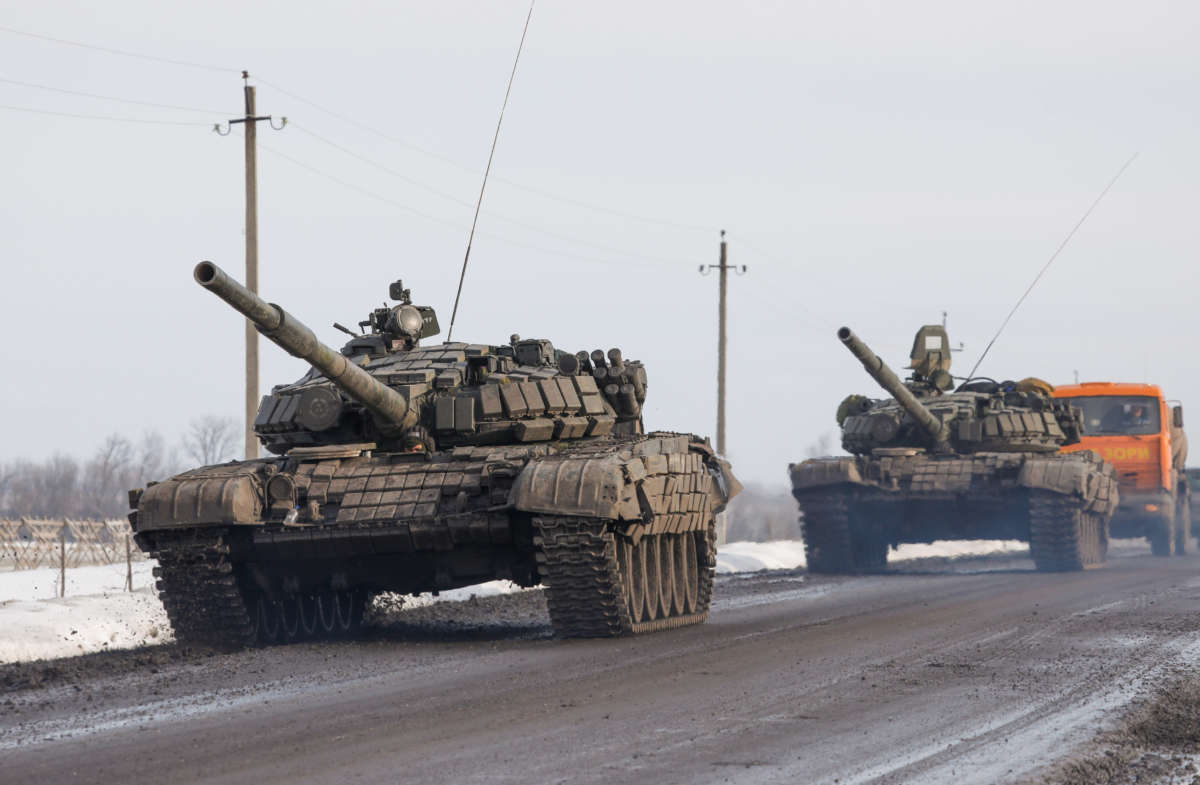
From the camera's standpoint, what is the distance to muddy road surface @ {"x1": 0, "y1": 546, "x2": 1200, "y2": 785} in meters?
8.78

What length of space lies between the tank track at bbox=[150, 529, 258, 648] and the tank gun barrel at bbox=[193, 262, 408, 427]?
1.90 metres

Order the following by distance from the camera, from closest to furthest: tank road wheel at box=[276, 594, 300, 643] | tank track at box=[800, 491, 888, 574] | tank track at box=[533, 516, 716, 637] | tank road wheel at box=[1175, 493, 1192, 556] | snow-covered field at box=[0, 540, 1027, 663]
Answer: tank track at box=[533, 516, 716, 637]
snow-covered field at box=[0, 540, 1027, 663]
tank road wheel at box=[276, 594, 300, 643]
tank track at box=[800, 491, 888, 574]
tank road wheel at box=[1175, 493, 1192, 556]

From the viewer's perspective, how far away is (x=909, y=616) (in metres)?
18.6

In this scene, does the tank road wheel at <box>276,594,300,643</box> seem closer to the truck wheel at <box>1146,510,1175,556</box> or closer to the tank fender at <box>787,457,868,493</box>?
the tank fender at <box>787,457,868,493</box>

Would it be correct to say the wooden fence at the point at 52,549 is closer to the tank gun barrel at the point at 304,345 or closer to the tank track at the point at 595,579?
the tank gun barrel at the point at 304,345

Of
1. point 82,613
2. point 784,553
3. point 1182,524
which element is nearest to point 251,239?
point 82,613

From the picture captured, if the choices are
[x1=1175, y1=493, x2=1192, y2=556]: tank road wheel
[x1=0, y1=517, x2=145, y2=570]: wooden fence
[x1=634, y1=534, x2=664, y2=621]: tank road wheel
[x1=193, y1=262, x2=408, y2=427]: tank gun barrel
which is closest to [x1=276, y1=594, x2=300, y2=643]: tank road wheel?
[x1=193, y1=262, x2=408, y2=427]: tank gun barrel

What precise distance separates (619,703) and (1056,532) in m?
18.9

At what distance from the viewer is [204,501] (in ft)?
51.6

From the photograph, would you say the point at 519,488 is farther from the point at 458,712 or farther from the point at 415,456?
the point at 458,712

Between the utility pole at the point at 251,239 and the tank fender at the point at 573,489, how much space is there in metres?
13.2

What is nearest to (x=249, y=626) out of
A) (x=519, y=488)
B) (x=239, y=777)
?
(x=519, y=488)

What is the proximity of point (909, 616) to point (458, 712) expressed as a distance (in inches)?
350

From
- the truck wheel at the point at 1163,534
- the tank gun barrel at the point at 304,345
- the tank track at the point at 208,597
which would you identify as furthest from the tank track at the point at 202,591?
the truck wheel at the point at 1163,534
